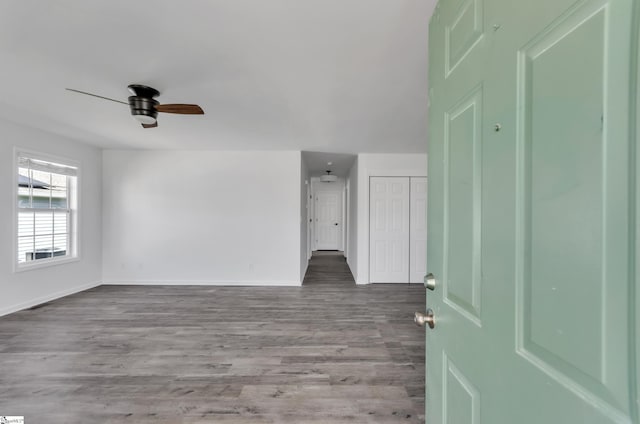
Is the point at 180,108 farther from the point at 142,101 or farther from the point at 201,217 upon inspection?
the point at 201,217

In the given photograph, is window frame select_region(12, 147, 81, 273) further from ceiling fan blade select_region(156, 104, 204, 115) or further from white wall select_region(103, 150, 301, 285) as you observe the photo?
ceiling fan blade select_region(156, 104, 204, 115)

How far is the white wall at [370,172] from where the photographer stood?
4.79 meters

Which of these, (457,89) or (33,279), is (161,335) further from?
(457,89)

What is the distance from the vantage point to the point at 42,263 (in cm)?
366

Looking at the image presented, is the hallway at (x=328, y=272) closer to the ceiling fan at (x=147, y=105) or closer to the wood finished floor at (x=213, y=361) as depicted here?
the wood finished floor at (x=213, y=361)

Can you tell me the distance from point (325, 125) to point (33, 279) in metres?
4.36

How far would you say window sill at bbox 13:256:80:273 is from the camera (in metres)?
3.37

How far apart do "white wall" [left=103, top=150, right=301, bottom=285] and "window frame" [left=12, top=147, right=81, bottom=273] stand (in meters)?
0.45

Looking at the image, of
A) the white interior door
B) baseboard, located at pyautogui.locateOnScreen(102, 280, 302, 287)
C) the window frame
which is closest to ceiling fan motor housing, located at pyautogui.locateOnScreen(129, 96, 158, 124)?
the window frame

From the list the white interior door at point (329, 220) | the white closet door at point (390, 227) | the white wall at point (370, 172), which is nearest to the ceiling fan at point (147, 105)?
the white wall at point (370, 172)

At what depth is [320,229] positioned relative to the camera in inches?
353

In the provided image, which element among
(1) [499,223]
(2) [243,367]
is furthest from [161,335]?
(1) [499,223]

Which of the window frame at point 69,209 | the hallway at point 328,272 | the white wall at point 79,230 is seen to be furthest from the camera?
the hallway at point 328,272

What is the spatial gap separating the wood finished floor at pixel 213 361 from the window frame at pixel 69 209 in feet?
1.92
